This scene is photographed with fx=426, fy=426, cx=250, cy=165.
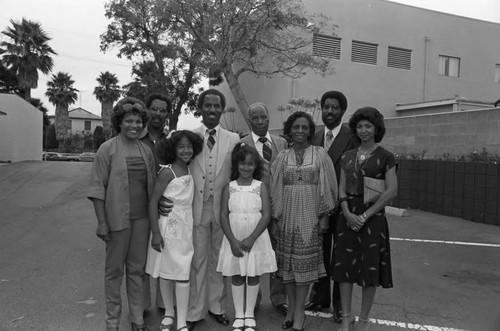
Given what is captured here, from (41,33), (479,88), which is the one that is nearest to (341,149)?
(479,88)

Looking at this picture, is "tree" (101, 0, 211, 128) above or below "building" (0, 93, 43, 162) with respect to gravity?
above

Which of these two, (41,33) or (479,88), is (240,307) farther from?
(41,33)

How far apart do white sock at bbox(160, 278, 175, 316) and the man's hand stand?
23.8 inches

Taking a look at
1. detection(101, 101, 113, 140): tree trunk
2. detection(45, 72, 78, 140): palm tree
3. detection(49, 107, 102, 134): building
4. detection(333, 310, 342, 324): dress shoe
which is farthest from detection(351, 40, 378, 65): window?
detection(49, 107, 102, 134): building

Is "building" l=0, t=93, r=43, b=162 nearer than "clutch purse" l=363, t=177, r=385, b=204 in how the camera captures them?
No

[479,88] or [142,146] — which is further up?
[479,88]

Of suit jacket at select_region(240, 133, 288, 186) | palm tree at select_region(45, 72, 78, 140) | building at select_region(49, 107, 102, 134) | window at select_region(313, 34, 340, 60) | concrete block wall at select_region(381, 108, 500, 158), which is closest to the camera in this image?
suit jacket at select_region(240, 133, 288, 186)

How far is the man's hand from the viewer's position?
366cm

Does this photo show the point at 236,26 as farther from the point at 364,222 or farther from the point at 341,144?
the point at 364,222

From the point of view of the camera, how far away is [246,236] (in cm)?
372

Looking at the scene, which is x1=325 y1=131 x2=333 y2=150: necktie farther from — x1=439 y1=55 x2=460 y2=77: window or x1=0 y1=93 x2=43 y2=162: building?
x1=439 y1=55 x2=460 y2=77: window

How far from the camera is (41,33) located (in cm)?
3284

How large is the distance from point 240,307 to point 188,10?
1371cm

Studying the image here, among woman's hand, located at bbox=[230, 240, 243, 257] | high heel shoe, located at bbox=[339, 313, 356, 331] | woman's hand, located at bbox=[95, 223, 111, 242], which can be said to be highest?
woman's hand, located at bbox=[95, 223, 111, 242]
